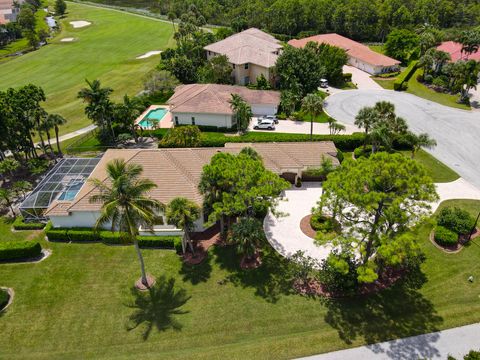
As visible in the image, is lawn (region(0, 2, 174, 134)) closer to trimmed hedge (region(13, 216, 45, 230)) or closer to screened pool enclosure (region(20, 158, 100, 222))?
screened pool enclosure (region(20, 158, 100, 222))

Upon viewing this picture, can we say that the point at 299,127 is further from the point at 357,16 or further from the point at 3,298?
the point at 357,16

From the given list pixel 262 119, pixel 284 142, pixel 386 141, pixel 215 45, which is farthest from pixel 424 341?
pixel 215 45

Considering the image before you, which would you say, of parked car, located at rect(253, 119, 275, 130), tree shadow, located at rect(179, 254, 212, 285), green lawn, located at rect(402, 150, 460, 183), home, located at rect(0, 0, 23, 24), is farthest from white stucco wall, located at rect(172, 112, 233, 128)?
home, located at rect(0, 0, 23, 24)

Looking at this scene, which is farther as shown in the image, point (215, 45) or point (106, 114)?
point (215, 45)

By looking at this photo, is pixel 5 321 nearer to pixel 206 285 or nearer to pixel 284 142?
pixel 206 285

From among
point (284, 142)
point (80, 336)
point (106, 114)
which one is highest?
point (106, 114)

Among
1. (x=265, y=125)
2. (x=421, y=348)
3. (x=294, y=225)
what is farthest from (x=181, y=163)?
(x=421, y=348)

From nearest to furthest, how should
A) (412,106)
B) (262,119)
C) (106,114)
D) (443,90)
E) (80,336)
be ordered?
(80,336) → (106,114) → (262,119) → (412,106) → (443,90)
